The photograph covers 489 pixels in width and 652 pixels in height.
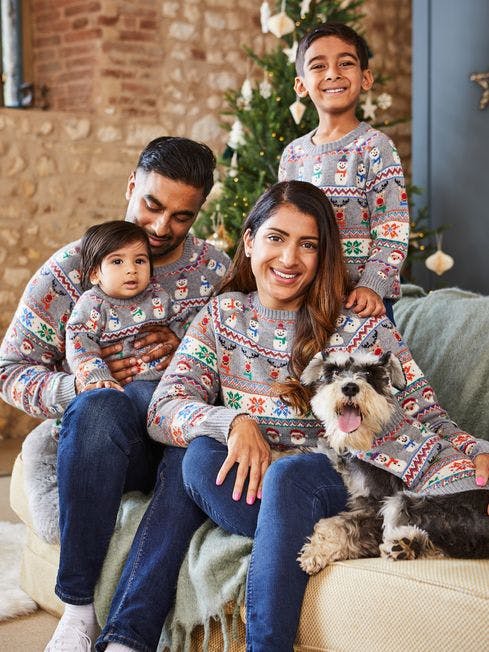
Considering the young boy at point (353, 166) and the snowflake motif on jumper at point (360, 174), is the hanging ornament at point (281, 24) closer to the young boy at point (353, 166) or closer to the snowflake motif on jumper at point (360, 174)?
the young boy at point (353, 166)

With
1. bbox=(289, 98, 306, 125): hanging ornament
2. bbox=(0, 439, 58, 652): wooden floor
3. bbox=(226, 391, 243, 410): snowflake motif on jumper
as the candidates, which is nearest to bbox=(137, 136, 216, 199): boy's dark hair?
bbox=(226, 391, 243, 410): snowflake motif on jumper

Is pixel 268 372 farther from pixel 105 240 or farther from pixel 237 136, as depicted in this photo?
pixel 237 136

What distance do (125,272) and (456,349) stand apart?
0.97 metres

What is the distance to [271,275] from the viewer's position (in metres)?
2.37

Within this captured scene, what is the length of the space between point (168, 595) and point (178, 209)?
3.64ft

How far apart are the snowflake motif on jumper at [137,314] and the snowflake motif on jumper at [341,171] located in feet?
2.20

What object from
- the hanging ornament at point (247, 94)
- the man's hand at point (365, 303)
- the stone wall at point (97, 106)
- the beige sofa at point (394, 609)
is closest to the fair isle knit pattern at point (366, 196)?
the man's hand at point (365, 303)

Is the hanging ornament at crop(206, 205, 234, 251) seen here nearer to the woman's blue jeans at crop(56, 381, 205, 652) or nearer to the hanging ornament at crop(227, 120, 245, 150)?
the hanging ornament at crop(227, 120, 245, 150)

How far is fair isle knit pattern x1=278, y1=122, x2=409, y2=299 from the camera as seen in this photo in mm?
2627

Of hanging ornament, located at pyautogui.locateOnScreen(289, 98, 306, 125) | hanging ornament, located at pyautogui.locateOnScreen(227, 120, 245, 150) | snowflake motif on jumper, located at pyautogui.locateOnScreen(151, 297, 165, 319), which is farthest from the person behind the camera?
hanging ornament, located at pyautogui.locateOnScreen(227, 120, 245, 150)

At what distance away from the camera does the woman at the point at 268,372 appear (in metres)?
2.11

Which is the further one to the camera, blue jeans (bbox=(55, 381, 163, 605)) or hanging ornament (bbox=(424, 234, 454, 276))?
hanging ornament (bbox=(424, 234, 454, 276))

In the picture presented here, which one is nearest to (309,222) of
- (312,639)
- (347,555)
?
(347,555)

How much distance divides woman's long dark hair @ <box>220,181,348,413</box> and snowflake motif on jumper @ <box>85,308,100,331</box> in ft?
1.63
